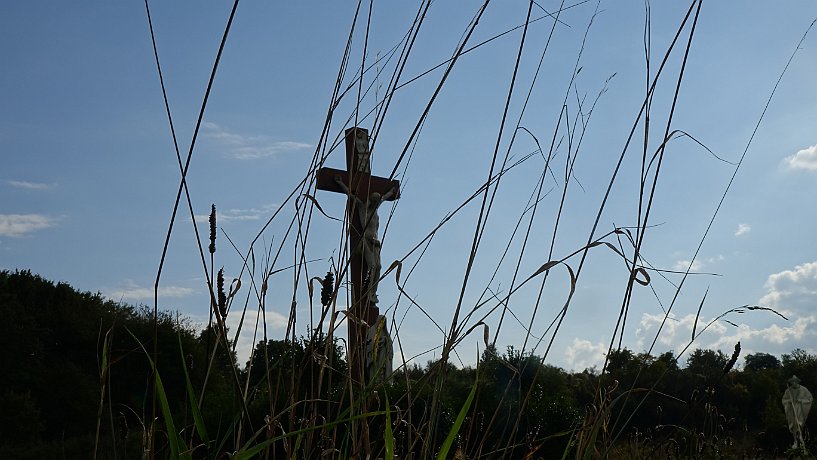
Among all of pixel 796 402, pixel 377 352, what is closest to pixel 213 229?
pixel 377 352

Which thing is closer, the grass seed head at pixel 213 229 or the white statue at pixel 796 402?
the grass seed head at pixel 213 229

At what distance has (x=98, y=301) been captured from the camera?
42.6ft

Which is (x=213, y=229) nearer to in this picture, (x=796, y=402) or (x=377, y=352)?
(x=377, y=352)

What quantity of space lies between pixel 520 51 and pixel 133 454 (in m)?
5.62

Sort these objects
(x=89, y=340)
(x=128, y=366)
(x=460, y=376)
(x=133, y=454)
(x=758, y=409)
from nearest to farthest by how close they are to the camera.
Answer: (x=133, y=454) < (x=460, y=376) < (x=758, y=409) < (x=128, y=366) < (x=89, y=340)

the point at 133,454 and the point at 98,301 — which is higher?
the point at 98,301

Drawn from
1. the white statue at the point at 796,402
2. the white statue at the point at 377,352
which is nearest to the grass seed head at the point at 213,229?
the white statue at the point at 377,352

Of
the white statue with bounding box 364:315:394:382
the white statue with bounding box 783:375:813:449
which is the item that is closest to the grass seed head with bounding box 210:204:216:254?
the white statue with bounding box 364:315:394:382

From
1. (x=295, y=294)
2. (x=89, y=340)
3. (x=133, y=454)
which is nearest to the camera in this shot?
(x=295, y=294)

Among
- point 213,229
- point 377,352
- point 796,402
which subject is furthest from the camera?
point 796,402

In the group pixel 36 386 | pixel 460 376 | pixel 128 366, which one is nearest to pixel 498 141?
pixel 460 376

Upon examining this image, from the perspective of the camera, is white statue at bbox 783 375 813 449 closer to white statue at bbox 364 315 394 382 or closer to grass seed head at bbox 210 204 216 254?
white statue at bbox 364 315 394 382

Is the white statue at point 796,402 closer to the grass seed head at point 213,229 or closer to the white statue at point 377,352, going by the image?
the white statue at point 377,352

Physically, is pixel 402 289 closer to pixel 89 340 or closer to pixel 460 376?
pixel 460 376
